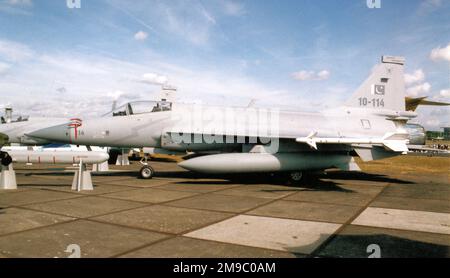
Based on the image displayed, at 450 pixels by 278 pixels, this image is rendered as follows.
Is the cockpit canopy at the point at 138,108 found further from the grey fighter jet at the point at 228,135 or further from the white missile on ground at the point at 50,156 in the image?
the white missile on ground at the point at 50,156

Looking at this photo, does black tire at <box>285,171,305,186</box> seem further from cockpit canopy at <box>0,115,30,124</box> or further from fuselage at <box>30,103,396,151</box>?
cockpit canopy at <box>0,115,30,124</box>

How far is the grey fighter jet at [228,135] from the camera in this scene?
35.7 ft

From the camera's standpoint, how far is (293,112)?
1257cm

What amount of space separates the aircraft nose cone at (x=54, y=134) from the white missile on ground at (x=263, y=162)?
13.2ft

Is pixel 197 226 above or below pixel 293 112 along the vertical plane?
below

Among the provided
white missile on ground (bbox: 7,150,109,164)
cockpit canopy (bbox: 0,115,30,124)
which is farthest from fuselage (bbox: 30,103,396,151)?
cockpit canopy (bbox: 0,115,30,124)

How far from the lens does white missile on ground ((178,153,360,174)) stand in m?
10.5

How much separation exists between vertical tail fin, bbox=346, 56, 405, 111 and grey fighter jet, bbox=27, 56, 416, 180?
167cm

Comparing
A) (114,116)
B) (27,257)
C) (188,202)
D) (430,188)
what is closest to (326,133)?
(430,188)

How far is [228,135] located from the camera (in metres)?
11.3

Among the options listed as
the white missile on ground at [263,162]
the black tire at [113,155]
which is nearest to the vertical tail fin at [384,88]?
the white missile on ground at [263,162]
